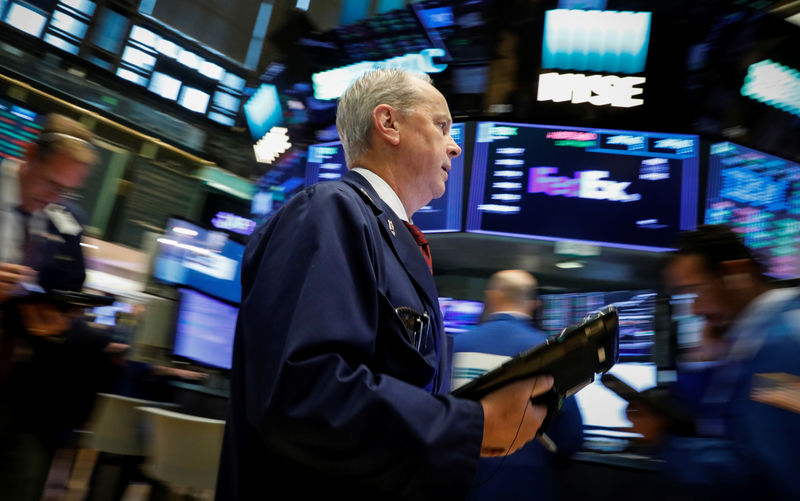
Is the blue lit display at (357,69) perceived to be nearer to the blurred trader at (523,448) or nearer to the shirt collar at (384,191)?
the blurred trader at (523,448)

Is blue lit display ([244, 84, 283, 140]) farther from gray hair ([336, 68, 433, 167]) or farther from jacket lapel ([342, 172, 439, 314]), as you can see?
jacket lapel ([342, 172, 439, 314])

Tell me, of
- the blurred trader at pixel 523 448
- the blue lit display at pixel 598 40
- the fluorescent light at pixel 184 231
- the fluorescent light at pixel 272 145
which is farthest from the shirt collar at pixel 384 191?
the fluorescent light at pixel 272 145

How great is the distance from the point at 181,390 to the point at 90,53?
7.46m

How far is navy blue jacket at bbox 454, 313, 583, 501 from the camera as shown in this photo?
3.04 m

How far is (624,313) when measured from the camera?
15.3ft

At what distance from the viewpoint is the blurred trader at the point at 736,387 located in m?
1.75

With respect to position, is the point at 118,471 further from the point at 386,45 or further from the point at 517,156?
the point at 386,45

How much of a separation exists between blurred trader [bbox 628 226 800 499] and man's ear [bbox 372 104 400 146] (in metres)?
1.29

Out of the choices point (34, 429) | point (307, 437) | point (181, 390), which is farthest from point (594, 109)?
point (307, 437)

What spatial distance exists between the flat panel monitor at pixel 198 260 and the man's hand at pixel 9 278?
2.73 metres

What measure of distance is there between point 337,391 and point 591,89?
504cm

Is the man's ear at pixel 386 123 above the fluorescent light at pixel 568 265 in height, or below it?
below

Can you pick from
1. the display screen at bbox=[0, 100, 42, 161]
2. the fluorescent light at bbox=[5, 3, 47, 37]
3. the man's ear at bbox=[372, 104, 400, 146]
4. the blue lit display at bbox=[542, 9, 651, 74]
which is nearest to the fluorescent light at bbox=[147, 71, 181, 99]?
the fluorescent light at bbox=[5, 3, 47, 37]

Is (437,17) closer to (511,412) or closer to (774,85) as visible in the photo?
(774,85)
